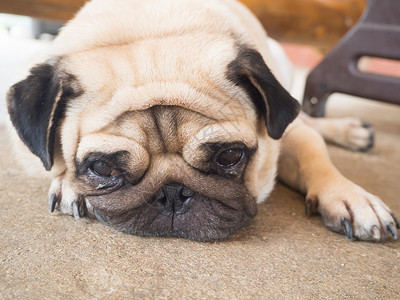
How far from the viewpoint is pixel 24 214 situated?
1.96 metres

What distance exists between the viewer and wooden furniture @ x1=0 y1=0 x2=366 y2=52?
13.5 feet

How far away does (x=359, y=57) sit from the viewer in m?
4.03

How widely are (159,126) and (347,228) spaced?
97 centimetres

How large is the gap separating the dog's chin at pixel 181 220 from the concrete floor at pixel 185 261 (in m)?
0.05

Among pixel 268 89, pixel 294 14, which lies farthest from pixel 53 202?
pixel 294 14

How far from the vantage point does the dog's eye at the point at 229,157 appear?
5.88 feet

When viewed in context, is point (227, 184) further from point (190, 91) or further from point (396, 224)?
point (396, 224)

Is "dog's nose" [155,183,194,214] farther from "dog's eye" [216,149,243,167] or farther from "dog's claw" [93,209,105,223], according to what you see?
"dog's claw" [93,209,105,223]

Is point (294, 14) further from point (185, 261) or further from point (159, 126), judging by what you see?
point (185, 261)

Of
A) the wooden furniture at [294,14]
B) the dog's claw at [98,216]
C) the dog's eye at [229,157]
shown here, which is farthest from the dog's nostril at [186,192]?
the wooden furniture at [294,14]

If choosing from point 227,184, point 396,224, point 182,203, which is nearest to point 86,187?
point 182,203

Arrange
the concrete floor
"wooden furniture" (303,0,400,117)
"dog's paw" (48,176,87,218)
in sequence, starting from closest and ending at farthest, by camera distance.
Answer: the concrete floor < "dog's paw" (48,176,87,218) < "wooden furniture" (303,0,400,117)

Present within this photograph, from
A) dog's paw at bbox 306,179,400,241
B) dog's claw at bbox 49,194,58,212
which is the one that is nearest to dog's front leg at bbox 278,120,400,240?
dog's paw at bbox 306,179,400,241

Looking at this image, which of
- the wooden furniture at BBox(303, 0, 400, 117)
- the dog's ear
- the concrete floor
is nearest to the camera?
the concrete floor
